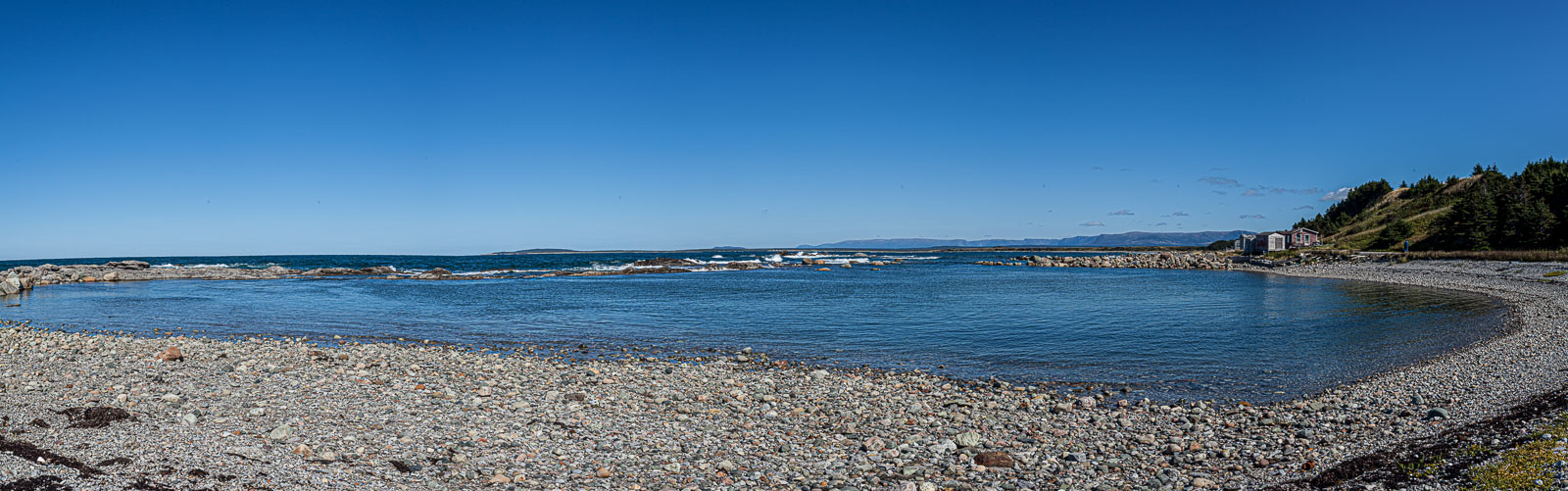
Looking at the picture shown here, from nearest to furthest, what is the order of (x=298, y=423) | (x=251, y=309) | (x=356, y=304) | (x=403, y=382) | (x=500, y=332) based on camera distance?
(x=298, y=423) < (x=403, y=382) < (x=500, y=332) < (x=251, y=309) < (x=356, y=304)

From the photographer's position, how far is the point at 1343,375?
15.6m

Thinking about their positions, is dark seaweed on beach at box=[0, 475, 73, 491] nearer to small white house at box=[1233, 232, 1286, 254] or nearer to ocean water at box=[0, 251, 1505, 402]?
ocean water at box=[0, 251, 1505, 402]

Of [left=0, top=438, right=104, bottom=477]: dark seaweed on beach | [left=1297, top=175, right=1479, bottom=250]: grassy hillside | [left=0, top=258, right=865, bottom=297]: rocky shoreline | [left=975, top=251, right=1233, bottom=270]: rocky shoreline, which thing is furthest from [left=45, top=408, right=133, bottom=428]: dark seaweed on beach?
[left=1297, top=175, right=1479, bottom=250]: grassy hillside

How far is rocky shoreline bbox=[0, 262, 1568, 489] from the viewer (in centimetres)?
855

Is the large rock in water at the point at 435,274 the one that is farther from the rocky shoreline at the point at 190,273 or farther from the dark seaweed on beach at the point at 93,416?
the dark seaweed on beach at the point at 93,416

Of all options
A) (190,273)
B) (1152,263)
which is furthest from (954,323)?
(190,273)

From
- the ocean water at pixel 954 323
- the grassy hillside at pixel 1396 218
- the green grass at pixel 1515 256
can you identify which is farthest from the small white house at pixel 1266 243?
the ocean water at pixel 954 323

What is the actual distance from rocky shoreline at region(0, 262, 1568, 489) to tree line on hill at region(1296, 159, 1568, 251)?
64.0 meters

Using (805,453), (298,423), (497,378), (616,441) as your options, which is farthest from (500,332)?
(805,453)

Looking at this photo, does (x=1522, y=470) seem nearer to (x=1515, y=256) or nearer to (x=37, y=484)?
(x=37, y=484)

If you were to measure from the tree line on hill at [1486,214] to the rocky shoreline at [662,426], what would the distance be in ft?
210

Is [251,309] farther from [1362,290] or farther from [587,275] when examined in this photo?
[1362,290]

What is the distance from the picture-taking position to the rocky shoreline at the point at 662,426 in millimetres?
8547

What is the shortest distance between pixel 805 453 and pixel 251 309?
34123mm
